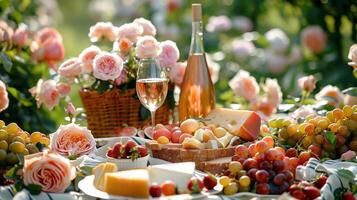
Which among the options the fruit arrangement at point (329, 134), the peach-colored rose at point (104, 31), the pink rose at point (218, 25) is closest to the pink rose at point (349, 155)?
the fruit arrangement at point (329, 134)

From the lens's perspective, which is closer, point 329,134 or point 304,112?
point 329,134

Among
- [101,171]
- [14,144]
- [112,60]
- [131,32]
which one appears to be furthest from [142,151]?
[131,32]

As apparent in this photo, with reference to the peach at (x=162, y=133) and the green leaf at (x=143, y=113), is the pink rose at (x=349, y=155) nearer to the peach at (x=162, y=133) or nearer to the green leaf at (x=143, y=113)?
the peach at (x=162, y=133)

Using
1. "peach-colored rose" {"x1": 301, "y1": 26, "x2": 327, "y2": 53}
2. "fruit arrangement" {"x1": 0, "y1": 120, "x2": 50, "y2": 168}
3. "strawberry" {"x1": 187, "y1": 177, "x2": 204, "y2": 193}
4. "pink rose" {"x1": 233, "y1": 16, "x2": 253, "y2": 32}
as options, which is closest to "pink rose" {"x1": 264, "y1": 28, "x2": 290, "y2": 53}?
"peach-colored rose" {"x1": 301, "y1": 26, "x2": 327, "y2": 53}

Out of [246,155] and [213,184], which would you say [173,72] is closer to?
[246,155]

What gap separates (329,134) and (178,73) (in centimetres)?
97

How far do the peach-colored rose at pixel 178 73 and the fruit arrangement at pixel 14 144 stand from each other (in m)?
0.87

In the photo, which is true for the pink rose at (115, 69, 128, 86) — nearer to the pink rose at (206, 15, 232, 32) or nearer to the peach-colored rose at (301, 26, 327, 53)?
the peach-colored rose at (301, 26, 327, 53)

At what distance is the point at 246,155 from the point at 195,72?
0.77 metres

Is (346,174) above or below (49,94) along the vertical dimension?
below

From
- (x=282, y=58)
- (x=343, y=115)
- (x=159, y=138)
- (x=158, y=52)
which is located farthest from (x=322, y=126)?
(x=282, y=58)

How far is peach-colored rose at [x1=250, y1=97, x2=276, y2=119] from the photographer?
3777 mm

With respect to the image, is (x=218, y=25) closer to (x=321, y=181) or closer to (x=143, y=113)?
(x=143, y=113)

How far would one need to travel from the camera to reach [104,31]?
3.49 metres
